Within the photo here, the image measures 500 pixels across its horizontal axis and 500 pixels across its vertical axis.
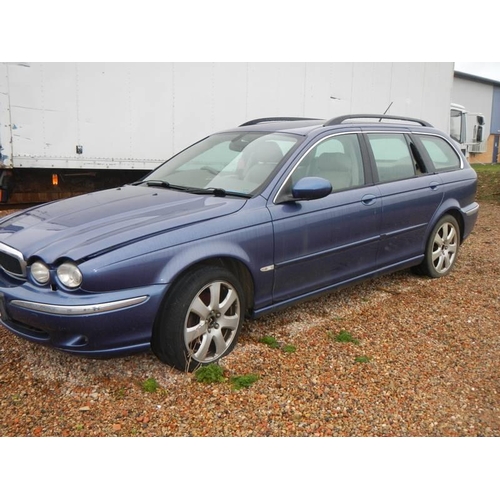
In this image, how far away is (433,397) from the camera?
310cm

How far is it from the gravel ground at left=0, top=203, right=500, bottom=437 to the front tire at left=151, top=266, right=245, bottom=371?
0.43 ft

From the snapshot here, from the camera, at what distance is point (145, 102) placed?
8.10 m

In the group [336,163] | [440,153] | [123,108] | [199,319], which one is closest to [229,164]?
[336,163]

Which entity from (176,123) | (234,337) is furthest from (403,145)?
(176,123)

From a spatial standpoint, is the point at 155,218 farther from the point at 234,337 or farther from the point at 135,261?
the point at 234,337

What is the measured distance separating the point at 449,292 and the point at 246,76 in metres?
5.61

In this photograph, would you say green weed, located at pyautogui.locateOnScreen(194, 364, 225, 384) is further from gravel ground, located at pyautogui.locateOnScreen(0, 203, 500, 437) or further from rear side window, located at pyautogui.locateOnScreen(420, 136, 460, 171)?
rear side window, located at pyautogui.locateOnScreen(420, 136, 460, 171)

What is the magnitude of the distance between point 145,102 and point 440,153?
473 cm

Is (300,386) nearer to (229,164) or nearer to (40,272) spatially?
(40,272)

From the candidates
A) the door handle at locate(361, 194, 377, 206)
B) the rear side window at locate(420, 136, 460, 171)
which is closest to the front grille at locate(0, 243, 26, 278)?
the door handle at locate(361, 194, 377, 206)

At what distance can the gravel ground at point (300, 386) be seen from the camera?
2.79 meters

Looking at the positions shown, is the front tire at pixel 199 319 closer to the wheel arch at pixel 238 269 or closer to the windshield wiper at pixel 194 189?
the wheel arch at pixel 238 269

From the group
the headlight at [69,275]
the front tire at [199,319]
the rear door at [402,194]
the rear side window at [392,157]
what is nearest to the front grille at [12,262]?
the headlight at [69,275]

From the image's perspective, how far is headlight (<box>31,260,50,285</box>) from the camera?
296cm
